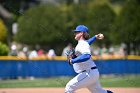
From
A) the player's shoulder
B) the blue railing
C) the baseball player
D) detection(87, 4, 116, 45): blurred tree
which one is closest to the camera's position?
the baseball player

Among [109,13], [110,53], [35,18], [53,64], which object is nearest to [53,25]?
[35,18]

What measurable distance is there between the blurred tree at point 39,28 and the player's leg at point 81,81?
35.5m

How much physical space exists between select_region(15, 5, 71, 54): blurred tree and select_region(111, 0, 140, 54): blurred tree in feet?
14.5

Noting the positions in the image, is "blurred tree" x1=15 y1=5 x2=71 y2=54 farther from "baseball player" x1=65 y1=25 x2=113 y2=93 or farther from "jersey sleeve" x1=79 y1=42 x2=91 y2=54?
"jersey sleeve" x1=79 y1=42 x2=91 y2=54

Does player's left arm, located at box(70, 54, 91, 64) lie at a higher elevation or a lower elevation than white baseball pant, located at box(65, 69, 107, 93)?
higher

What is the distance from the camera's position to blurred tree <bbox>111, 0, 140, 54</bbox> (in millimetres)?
45625

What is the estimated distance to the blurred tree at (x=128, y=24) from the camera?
45.6 metres

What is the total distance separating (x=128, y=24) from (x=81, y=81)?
34960mm

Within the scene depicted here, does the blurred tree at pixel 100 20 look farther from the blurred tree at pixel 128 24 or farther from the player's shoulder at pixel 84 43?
the player's shoulder at pixel 84 43

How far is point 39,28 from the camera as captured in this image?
156 ft

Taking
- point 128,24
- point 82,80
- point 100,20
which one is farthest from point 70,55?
point 100,20

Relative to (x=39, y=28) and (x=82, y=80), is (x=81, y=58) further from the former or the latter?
(x=39, y=28)

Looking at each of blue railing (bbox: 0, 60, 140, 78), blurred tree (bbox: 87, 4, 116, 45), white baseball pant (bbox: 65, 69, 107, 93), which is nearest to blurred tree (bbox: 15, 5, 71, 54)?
blurred tree (bbox: 87, 4, 116, 45)

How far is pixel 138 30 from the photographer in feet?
150
